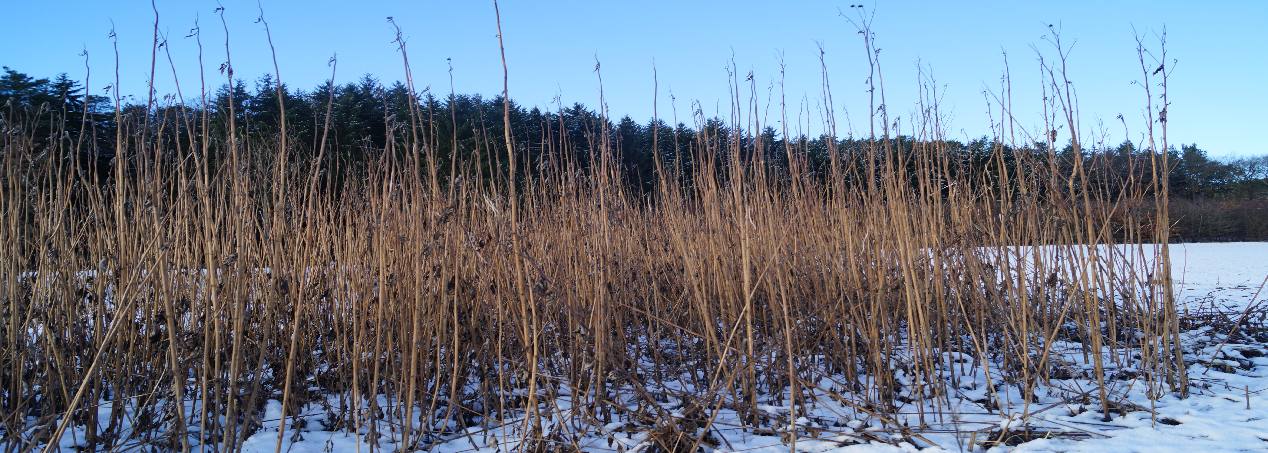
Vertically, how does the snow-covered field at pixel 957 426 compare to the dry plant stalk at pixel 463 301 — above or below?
below

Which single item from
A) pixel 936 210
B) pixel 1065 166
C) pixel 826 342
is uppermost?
pixel 1065 166

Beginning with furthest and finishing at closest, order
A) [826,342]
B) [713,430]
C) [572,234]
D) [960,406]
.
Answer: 1. [826,342]
2. [572,234]
3. [960,406]
4. [713,430]

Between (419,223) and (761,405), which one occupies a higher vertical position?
(419,223)

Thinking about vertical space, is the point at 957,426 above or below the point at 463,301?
below

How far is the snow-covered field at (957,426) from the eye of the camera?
1.44 metres

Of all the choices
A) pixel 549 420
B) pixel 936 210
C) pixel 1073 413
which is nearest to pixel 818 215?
pixel 936 210

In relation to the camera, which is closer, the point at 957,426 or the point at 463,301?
the point at 957,426

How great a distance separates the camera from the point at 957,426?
1.31 meters

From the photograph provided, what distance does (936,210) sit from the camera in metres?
2.04

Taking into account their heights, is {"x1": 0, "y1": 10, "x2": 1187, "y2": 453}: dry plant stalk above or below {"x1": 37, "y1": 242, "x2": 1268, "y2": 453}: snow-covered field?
above

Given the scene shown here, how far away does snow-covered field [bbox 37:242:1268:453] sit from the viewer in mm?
1445

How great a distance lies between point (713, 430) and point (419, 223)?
982 millimetres

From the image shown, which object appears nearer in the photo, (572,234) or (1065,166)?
(572,234)

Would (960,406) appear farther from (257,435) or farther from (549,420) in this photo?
(257,435)
